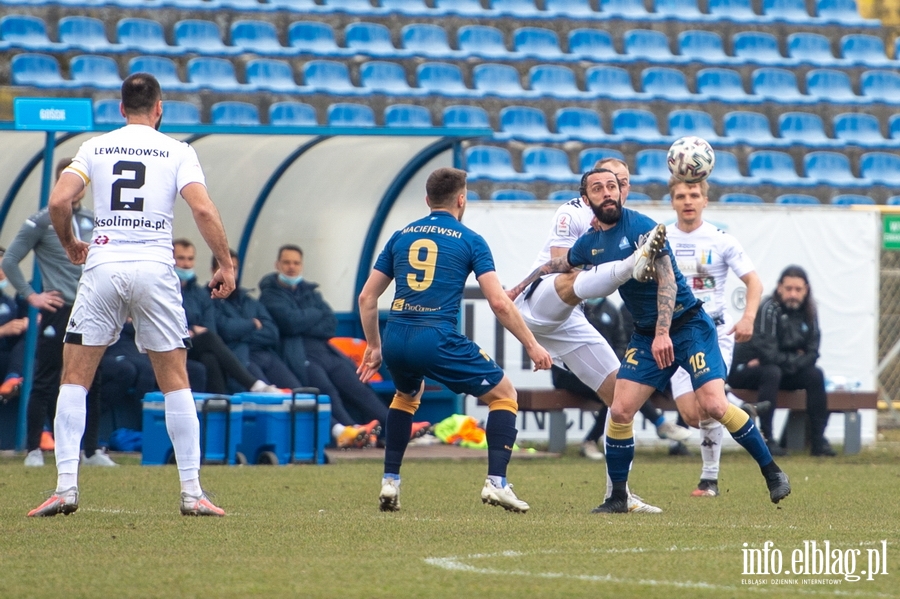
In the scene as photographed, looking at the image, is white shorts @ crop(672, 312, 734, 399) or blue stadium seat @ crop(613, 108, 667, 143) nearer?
white shorts @ crop(672, 312, 734, 399)

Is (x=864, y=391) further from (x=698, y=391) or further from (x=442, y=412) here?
(x=698, y=391)

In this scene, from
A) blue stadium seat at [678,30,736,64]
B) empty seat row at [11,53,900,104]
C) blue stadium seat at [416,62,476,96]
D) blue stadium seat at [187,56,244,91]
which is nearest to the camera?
empty seat row at [11,53,900,104]

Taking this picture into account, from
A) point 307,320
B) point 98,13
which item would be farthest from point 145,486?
point 98,13

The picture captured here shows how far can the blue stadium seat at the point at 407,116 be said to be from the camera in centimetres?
1883

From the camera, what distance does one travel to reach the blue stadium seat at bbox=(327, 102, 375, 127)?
1861cm

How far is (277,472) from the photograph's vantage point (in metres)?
10.5

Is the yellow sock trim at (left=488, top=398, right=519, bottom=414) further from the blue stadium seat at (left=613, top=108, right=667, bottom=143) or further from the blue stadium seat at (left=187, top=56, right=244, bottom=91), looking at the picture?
the blue stadium seat at (left=613, top=108, right=667, bottom=143)

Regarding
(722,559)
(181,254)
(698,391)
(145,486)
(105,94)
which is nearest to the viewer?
(722,559)

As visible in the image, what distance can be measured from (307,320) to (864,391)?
563 centimetres

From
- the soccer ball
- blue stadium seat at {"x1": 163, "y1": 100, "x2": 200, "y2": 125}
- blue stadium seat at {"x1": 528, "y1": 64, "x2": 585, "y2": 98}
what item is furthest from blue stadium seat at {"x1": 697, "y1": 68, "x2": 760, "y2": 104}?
the soccer ball

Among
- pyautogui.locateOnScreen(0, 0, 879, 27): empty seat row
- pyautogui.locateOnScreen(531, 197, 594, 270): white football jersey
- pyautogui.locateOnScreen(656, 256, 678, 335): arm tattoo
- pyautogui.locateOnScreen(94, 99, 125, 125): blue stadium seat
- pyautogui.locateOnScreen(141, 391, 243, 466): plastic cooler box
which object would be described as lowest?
pyautogui.locateOnScreen(141, 391, 243, 466): plastic cooler box

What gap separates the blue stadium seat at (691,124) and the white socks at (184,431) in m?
14.4

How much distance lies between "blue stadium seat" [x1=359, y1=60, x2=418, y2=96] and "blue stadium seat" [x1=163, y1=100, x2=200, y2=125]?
8.92ft

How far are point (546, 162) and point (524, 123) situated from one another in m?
0.96
